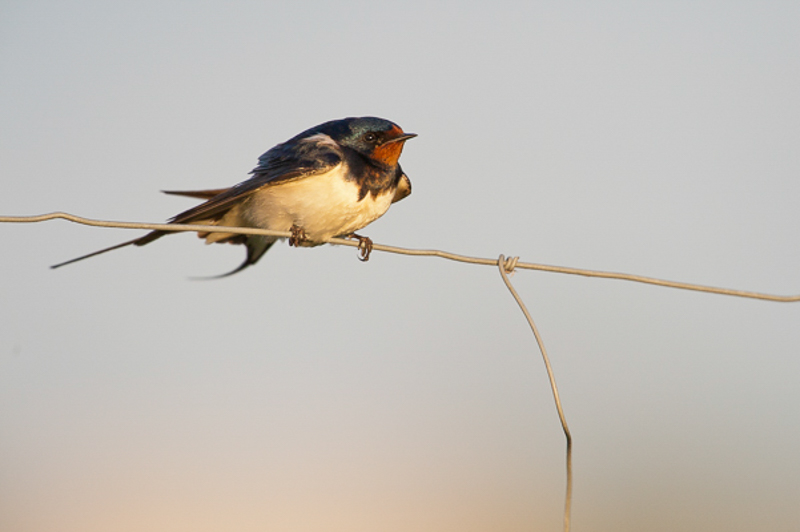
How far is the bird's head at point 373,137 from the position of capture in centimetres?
343

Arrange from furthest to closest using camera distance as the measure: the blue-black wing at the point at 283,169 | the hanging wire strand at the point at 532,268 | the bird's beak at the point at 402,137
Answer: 1. the bird's beak at the point at 402,137
2. the blue-black wing at the point at 283,169
3. the hanging wire strand at the point at 532,268

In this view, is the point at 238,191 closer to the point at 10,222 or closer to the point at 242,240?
the point at 242,240

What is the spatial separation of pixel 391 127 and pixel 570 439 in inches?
79.1

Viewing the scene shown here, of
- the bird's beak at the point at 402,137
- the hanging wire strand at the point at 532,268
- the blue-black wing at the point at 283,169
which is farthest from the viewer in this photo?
the bird's beak at the point at 402,137

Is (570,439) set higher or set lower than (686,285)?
lower

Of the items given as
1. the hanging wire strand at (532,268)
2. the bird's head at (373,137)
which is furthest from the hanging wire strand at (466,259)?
the bird's head at (373,137)

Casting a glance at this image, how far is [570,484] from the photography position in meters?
1.72

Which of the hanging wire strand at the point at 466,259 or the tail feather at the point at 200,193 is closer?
the hanging wire strand at the point at 466,259

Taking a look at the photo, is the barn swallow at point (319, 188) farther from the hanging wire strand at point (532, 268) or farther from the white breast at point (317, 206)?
the hanging wire strand at point (532, 268)

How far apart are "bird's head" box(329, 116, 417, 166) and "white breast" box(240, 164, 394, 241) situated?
Result: 0.67 ft

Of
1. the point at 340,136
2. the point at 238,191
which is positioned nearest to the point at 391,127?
the point at 340,136

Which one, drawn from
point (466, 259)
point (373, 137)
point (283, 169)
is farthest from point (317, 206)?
point (466, 259)

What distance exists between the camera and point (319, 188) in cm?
320

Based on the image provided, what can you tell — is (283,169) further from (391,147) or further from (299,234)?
(391,147)
